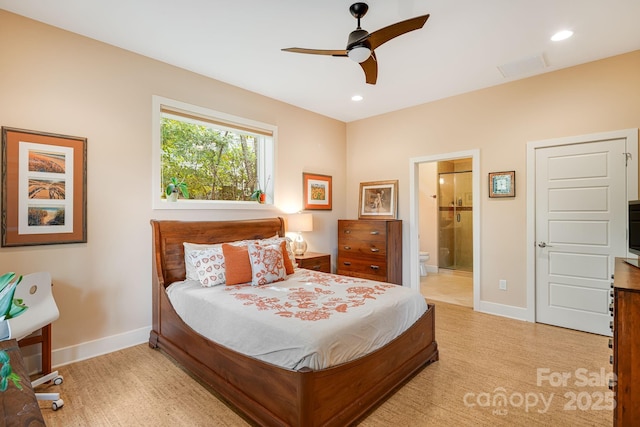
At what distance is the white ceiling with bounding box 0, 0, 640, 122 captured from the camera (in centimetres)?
233

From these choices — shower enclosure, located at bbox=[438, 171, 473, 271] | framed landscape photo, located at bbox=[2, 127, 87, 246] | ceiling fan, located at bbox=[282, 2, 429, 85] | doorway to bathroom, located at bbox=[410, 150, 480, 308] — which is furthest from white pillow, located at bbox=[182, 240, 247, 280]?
shower enclosure, located at bbox=[438, 171, 473, 271]

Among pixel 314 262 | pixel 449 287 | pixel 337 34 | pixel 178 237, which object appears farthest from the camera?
pixel 449 287

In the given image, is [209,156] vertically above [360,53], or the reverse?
[360,53]

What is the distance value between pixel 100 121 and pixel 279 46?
174 cm

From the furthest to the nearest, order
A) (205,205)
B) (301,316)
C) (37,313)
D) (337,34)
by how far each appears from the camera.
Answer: (205,205) < (337,34) < (37,313) < (301,316)

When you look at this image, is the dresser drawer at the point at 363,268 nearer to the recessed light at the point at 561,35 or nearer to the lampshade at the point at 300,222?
the lampshade at the point at 300,222

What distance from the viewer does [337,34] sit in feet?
8.80

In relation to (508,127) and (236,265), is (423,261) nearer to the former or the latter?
(508,127)

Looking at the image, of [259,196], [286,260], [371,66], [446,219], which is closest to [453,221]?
[446,219]

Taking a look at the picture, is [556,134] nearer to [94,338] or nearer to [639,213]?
[639,213]

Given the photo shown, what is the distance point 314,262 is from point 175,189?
1852mm

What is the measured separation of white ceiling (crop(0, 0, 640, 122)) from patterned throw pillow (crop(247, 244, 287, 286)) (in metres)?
1.90

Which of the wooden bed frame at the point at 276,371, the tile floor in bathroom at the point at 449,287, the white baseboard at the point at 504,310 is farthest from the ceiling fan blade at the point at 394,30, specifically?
the tile floor in bathroom at the point at 449,287

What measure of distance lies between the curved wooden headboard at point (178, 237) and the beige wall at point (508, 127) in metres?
2.50
